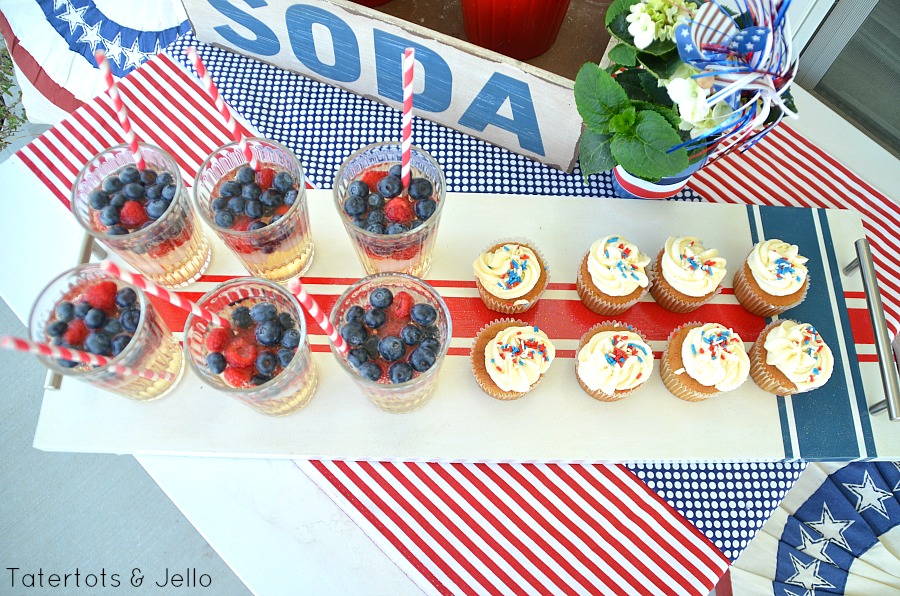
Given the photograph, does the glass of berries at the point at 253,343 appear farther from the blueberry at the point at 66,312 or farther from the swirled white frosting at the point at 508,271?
the swirled white frosting at the point at 508,271

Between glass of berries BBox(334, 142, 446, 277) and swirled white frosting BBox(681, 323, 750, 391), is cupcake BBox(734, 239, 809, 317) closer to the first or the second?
swirled white frosting BBox(681, 323, 750, 391)

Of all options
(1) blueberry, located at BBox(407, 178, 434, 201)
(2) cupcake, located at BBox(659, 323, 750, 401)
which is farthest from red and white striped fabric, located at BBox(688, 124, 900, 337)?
(1) blueberry, located at BBox(407, 178, 434, 201)

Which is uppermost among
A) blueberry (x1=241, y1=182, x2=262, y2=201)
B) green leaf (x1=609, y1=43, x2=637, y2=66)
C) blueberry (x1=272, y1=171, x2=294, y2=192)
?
green leaf (x1=609, y1=43, x2=637, y2=66)

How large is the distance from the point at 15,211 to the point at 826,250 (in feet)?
8.79

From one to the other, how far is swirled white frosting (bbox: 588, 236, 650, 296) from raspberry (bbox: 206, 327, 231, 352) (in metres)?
1.02

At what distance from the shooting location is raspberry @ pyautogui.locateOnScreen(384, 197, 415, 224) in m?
1.66

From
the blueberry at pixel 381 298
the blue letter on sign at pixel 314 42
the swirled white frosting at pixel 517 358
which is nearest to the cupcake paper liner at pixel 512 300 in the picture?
the swirled white frosting at pixel 517 358

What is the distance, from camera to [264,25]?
219cm

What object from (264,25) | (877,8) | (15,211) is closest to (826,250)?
(877,8)

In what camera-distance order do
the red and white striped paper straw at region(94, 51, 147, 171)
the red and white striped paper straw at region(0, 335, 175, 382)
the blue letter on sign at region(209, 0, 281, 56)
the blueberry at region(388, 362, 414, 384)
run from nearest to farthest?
the red and white striped paper straw at region(0, 335, 175, 382)
the red and white striped paper straw at region(94, 51, 147, 171)
the blueberry at region(388, 362, 414, 384)
the blue letter on sign at region(209, 0, 281, 56)

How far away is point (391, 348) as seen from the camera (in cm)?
151

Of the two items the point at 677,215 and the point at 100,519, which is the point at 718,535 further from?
the point at 100,519

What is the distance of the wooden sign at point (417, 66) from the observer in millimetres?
1969

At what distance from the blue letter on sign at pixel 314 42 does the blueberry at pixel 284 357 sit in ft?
3.87
